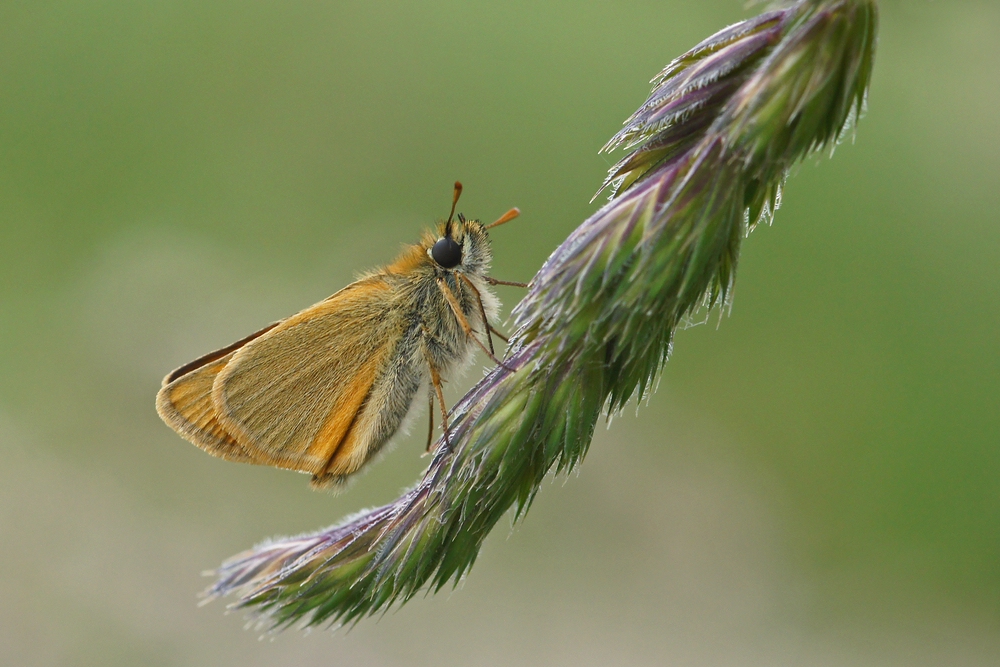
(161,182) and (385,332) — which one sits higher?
(161,182)

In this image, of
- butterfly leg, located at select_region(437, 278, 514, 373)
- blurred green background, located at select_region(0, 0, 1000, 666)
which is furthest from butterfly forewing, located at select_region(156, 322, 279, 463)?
blurred green background, located at select_region(0, 0, 1000, 666)

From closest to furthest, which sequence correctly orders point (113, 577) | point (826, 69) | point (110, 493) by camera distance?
point (826, 69)
point (113, 577)
point (110, 493)

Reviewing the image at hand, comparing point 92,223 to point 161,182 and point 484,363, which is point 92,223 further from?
point 484,363

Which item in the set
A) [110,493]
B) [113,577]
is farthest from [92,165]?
[113,577]

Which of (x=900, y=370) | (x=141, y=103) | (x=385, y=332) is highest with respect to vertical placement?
(x=141, y=103)

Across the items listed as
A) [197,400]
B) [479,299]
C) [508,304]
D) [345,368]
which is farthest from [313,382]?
[508,304]

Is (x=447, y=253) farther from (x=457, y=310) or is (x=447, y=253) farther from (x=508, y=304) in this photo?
(x=508, y=304)

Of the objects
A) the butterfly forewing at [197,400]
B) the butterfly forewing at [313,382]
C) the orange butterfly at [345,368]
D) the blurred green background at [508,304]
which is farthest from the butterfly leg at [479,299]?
the blurred green background at [508,304]

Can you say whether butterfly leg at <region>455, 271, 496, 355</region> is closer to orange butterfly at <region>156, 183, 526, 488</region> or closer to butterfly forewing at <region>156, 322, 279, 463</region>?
orange butterfly at <region>156, 183, 526, 488</region>
